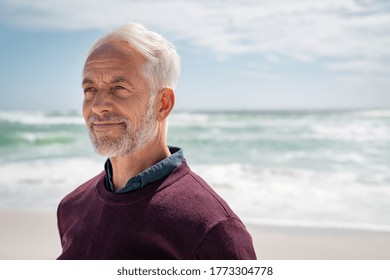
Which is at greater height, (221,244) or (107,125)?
(107,125)

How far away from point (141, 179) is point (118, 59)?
30 cm

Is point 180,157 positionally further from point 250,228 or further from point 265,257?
point 250,228

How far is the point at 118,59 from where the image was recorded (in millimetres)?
1255

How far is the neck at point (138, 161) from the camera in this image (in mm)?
1324

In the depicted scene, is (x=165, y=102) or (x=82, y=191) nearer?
(x=165, y=102)

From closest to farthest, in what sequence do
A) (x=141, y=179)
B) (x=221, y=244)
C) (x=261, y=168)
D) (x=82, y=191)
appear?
(x=221, y=244)
(x=141, y=179)
(x=82, y=191)
(x=261, y=168)

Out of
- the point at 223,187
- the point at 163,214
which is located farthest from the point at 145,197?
the point at 223,187

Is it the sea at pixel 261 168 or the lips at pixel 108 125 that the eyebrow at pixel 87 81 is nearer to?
the lips at pixel 108 125

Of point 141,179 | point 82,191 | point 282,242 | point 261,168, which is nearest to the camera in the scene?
point 141,179

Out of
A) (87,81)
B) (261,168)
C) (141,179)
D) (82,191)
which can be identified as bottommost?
(261,168)

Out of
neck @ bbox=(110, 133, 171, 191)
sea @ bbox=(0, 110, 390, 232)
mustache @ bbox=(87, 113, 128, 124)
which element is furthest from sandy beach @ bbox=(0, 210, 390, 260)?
mustache @ bbox=(87, 113, 128, 124)

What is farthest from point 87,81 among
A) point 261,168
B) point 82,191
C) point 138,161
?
point 261,168

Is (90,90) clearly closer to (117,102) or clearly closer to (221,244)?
(117,102)
